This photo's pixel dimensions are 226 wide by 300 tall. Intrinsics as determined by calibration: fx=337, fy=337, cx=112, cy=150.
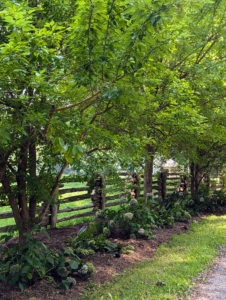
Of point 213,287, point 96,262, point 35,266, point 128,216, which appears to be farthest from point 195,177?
point 35,266

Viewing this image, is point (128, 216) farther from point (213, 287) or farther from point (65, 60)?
point (65, 60)

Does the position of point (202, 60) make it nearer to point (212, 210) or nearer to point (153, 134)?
point (153, 134)

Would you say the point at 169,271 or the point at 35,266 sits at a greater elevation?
the point at 35,266

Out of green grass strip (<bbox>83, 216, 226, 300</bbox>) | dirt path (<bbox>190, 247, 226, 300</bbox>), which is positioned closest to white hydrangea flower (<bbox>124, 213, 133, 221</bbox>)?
green grass strip (<bbox>83, 216, 226, 300</bbox>)

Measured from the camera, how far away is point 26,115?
330 cm

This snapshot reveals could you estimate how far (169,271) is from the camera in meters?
4.90

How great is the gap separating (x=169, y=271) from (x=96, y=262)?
116 centimetres

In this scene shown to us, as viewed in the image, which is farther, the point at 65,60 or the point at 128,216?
the point at 128,216

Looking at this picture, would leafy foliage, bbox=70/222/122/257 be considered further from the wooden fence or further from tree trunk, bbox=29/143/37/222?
tree trunk, bbox=29/143/37/222

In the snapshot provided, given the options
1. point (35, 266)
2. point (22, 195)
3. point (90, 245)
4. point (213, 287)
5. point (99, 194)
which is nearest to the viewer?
point (35, 266)

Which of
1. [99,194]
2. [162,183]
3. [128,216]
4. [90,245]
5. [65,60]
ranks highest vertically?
[65,60]

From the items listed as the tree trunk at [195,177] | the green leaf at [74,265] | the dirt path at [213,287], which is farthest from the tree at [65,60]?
the tree trunk at [195,177]

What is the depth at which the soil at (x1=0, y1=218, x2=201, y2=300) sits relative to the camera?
4.07 meters

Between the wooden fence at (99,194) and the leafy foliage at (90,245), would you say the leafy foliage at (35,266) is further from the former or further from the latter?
the wooden fence at (99,194)
